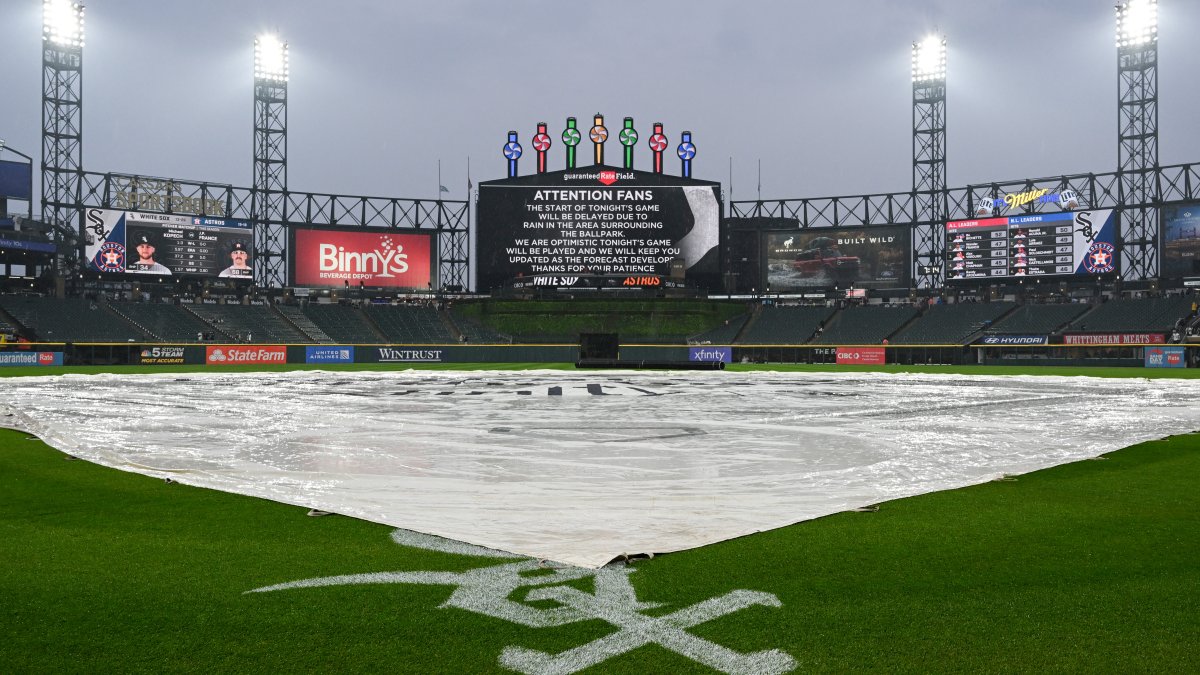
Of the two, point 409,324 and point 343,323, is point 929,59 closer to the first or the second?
point 409,324

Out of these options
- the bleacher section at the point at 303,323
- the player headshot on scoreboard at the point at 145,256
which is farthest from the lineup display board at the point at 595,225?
the player headshot on scoreboard at the point at 145,256

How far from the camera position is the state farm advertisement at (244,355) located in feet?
155

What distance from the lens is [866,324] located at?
213ft

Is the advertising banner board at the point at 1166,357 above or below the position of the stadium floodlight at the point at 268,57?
below

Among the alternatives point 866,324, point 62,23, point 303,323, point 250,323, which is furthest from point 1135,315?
point 62,23

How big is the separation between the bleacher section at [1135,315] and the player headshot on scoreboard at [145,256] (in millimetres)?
64360

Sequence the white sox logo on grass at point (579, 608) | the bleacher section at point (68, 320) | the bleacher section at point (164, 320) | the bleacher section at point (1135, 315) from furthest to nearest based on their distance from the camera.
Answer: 1. the bleacher section at point (164, 320)
2. the bleacher section at point (1135, 315)
3. the bleacher section at point (68, 320)
4. the white sox logo on grass at point (579, 608)

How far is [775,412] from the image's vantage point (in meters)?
15.4

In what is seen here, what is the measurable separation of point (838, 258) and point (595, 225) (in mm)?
20848

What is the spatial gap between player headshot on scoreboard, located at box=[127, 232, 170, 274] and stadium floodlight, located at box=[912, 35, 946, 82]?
193 ft

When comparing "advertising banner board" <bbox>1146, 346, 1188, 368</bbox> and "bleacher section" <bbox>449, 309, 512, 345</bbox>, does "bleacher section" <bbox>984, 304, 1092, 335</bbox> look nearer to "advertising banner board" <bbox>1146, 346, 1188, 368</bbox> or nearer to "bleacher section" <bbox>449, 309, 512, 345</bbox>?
"advertising banner board" <bbox>1146, 346, 1188, 368</bbox>

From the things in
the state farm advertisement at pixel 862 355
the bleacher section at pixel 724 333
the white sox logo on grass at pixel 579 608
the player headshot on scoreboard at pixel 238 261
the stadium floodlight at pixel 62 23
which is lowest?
the white sox logo on grass at pixel 579 608

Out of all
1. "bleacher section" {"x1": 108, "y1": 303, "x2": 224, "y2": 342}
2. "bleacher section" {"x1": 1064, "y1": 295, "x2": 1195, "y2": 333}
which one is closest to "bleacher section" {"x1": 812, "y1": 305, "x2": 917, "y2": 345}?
"bleacher section" {"x1": 1064, "y1": 295, "x2": 1195, "y2": 333}

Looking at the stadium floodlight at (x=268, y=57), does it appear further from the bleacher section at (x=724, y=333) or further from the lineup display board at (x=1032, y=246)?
the lineup display board at (x=1032, y=246)
